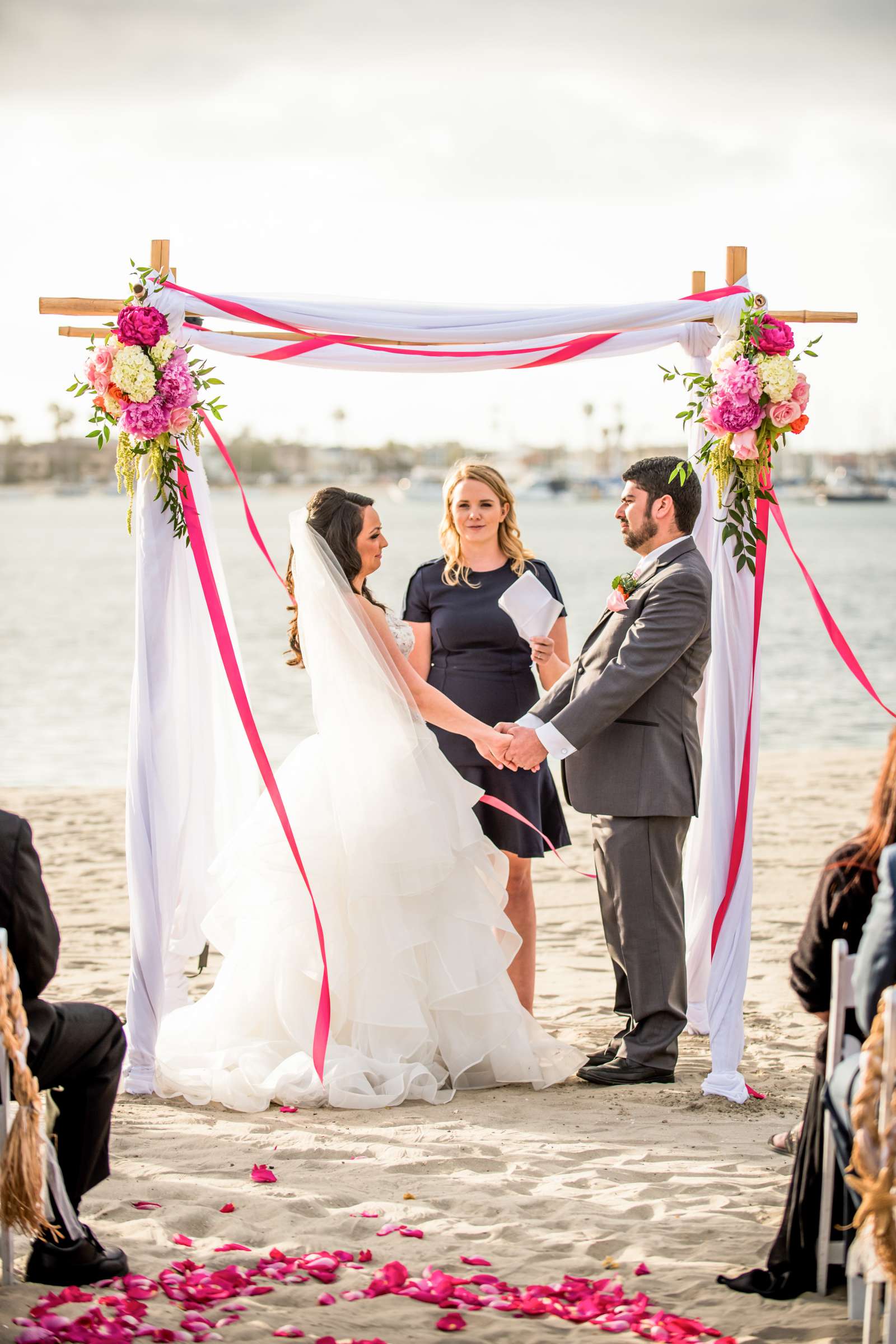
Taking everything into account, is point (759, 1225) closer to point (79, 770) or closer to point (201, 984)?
point (201, 984)

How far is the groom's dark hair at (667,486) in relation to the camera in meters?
4.80

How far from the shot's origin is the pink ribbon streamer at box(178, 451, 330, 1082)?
14.4 feet

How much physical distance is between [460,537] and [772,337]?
1.40 meters

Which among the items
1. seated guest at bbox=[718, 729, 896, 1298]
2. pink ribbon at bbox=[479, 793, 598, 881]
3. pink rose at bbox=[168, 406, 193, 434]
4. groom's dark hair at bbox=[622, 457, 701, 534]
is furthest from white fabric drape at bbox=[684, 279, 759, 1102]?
pink rose at bbox=[168, 406, 193, 434]

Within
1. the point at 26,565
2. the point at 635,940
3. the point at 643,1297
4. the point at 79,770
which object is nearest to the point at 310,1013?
the point at 635,940

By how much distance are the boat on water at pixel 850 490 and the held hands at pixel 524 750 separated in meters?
74.8

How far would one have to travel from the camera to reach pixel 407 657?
5156 millimetres

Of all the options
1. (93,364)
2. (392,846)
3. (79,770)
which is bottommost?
(79,770)

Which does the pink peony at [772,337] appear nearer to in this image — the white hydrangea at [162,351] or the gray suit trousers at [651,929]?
the gray suit trousers at [651,929]

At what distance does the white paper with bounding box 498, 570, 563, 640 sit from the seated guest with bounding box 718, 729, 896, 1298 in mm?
2229

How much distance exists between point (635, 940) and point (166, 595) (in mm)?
2060

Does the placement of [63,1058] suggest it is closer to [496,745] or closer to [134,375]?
[496,745]

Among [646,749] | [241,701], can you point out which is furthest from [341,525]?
[646,749]

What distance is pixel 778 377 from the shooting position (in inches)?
178
